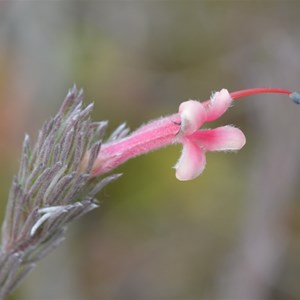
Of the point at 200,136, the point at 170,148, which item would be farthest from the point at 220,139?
the point at 170,148

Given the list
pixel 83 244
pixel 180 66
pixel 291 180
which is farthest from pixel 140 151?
pixel 180 66

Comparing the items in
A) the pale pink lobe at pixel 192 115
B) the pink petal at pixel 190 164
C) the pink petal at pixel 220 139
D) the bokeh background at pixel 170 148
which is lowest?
the pink petal at pixel 190 164

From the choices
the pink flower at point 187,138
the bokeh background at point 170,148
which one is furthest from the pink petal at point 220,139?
the bokeh background at point 170,148

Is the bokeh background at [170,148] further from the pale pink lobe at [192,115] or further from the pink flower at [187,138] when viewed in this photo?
the pale pink lobe at [192,115]

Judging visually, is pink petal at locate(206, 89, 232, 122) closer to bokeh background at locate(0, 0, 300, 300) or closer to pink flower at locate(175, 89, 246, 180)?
pink flower at locate(175, 89, 246, 180)

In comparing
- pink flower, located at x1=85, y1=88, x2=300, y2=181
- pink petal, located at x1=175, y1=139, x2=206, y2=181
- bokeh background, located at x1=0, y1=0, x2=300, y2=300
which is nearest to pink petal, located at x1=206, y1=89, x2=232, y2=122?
pink flower, located at x1=85, y1=88, x2=300, y2=181

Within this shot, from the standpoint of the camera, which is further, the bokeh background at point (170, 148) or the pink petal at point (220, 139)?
the bokeh background at point (170, 148)

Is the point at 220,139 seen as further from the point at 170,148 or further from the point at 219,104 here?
the point at 170,148
